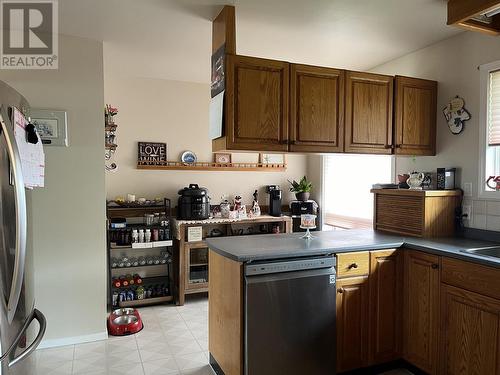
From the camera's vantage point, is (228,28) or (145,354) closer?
(228,28)

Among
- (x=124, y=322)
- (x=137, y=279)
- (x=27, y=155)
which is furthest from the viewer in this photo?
(x=137, y=279)

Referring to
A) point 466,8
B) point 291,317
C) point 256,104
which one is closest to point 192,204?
point 256,104

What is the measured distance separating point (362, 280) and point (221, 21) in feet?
6.66

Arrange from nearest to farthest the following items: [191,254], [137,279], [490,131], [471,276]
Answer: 1. [471,276]
2. [490,131]
3. [137,279]
4. [191,254]

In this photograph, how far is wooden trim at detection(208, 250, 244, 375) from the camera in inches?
83.1

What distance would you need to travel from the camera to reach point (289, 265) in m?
2.18

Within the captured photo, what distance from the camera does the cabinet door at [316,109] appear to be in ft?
8.55

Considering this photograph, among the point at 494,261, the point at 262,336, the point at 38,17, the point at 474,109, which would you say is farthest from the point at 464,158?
the point at 38,17

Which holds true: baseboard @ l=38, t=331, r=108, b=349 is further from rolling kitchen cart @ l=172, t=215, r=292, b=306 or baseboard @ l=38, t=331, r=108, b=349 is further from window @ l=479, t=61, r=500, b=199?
window @ l=479, t=61, r=500, b=199

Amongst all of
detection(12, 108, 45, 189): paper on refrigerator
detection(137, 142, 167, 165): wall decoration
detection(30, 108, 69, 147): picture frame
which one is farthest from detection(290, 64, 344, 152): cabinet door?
detection(137, 142, 167, 165): wall decoration

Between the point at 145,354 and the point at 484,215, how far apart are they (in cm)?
281

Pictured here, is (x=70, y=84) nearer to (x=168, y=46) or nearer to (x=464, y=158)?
(x=168, y=46)

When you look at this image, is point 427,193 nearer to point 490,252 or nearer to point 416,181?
point 416,181

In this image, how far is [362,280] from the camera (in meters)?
2.44
